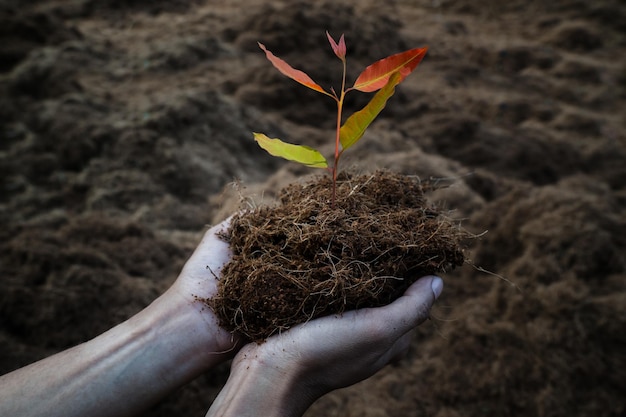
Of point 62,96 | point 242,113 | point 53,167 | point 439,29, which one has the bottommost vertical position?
point 439,29

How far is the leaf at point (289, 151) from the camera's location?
1.02 metres

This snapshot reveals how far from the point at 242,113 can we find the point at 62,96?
1.08 metres

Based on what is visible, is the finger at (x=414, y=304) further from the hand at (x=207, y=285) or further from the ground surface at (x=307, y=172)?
the hand at (x=207, y=285)

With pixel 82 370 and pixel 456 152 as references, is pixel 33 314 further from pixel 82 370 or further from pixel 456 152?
pixel 456 152

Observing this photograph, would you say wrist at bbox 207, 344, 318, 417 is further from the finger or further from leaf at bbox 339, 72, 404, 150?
leaf at bbox 339, 72, 404, 150

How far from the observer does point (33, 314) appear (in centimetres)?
157

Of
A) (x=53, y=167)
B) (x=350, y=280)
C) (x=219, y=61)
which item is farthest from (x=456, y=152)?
(x=53, y=167)

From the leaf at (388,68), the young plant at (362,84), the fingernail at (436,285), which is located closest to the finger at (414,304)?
the fingernail at (436,285)

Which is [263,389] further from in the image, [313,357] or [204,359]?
[204,359]

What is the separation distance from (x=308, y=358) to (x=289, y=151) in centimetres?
46

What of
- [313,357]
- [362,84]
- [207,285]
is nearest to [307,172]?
[207,285]

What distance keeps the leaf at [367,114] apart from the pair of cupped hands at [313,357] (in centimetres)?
40

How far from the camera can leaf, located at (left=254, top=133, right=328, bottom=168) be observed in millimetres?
1018

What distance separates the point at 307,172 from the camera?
2518 millimetres
